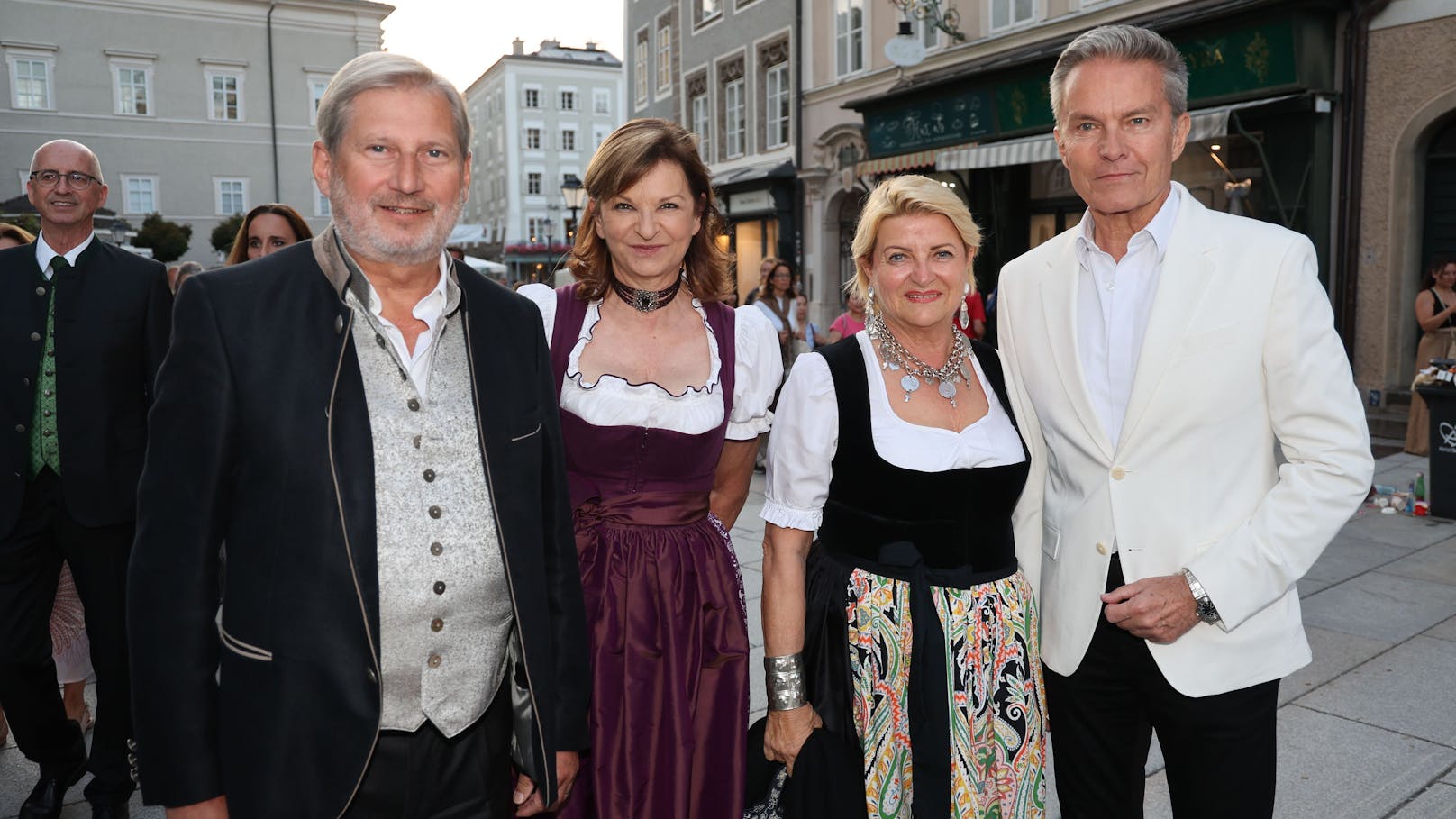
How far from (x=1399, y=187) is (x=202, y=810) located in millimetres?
10842

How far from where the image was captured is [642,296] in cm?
268

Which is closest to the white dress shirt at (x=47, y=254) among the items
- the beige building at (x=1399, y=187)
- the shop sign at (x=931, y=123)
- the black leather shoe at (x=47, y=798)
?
the black leather shoe at (x=47, y=798)

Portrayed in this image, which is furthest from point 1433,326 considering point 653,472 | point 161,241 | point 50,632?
point 161,241

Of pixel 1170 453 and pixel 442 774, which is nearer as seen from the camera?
pixel 442 774

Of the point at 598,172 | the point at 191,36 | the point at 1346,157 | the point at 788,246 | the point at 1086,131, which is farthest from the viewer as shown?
the point at 191,36

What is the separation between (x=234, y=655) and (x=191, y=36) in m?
42.0

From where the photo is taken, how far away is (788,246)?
18.8 m

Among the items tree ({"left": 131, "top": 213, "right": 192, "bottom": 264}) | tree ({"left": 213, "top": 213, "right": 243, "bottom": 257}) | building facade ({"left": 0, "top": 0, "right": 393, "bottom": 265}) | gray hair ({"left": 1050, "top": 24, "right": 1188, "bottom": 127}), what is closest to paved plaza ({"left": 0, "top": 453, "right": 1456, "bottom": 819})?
gray hair ({"left": 1050, "top": 24, "right": 1188, "bottom": 127})

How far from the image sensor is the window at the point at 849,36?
16500 millimetres

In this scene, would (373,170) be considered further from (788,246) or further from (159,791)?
(788,246)

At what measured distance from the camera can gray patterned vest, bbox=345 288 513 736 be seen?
68.1 inches

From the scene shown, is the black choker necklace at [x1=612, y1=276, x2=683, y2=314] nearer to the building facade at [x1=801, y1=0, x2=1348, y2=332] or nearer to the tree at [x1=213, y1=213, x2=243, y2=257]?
the building facade at [x1=801, y1=0, x2=1348, y2=332]

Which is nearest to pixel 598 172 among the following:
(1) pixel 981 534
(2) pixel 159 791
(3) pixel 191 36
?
(1) pixel 981 534

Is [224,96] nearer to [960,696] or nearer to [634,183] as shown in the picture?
[634,183]
